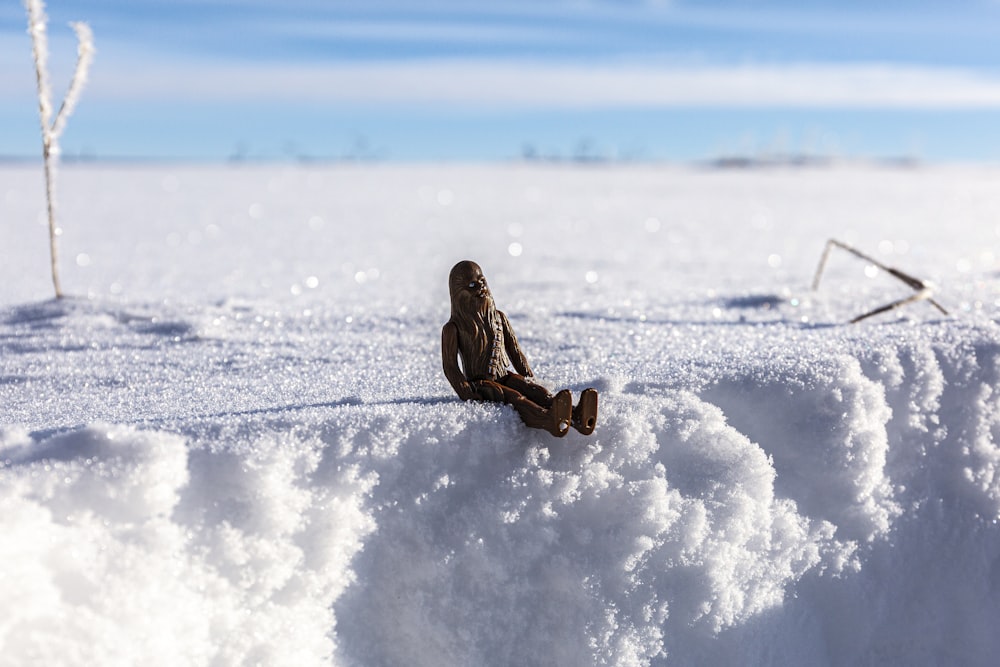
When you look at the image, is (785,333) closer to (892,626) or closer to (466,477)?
(892,626)

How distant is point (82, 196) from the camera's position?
56.9 feet

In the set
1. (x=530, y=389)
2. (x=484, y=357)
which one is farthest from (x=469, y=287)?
(x=530, y=389)

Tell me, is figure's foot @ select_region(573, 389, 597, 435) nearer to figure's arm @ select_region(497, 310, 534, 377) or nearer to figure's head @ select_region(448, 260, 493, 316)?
figure's arm @ select_region(497, 310, 534, 377)

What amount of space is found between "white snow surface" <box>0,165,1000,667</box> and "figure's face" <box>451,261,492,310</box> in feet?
1.25

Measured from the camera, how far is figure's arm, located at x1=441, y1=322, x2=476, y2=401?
294 cm

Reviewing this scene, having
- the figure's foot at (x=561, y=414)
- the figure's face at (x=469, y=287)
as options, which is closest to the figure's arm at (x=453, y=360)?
the figure's face at (x=469, y=287)

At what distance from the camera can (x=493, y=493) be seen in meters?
2.89

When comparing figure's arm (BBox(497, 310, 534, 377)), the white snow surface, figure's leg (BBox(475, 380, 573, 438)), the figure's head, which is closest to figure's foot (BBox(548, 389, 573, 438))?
figure's leg (BBox(475, 380, 573, 438))

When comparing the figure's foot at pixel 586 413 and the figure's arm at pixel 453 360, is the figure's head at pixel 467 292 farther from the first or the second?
the figure's foot at pixel 586 413

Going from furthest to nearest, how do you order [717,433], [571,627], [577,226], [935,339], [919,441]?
1. [577,226]
2. [935,339]
3. [919,441]
4. [717,433]
5. [571,627]

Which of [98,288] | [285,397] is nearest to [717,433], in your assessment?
[285,397]

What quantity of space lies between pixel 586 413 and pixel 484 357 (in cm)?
42

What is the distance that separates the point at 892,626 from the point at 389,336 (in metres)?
2.71

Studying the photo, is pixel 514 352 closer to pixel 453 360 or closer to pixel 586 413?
pixel 453 360
